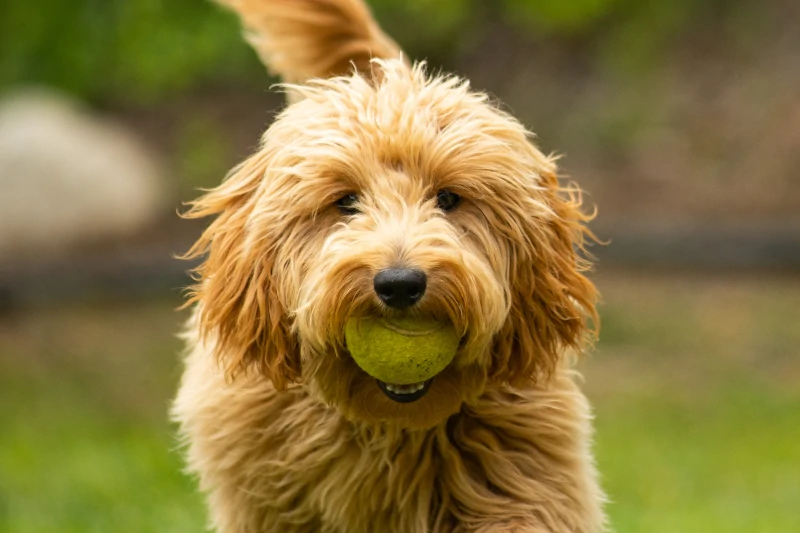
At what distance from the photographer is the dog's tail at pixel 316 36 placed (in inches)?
214

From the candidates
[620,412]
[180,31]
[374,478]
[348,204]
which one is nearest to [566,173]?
[620,412]

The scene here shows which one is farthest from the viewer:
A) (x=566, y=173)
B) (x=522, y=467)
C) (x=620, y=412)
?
(x=566, y=173)

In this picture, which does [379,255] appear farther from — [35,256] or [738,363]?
[35,256]

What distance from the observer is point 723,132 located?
1540cm

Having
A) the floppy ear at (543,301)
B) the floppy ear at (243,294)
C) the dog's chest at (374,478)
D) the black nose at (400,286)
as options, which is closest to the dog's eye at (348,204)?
the floppy ear at (243,294)

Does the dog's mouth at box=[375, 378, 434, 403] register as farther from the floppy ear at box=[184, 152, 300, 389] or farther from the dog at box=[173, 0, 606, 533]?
the floppy ear at box=[184, 152, 300, 389]

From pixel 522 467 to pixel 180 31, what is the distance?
7.49 m

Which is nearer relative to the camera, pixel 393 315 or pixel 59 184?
pixel 393 315

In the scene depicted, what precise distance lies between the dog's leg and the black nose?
0.77 meters

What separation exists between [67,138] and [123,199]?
0.95 metres

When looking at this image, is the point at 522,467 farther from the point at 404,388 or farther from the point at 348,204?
the point at 348,204

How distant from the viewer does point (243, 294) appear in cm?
428

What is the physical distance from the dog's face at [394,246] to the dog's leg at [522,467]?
0.20 meters

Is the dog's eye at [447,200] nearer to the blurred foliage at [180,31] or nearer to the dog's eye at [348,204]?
the dog's eye at [348,204]
